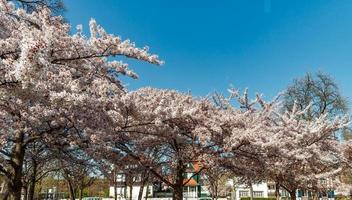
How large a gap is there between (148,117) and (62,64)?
3.19 metres

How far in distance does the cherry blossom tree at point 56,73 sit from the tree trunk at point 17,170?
1.47 metres

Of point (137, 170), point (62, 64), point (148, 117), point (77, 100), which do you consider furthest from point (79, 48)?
point (137, 170)

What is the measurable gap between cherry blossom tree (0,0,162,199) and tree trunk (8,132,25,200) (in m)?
1.47

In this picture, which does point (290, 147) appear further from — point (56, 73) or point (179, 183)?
point (56, 73)

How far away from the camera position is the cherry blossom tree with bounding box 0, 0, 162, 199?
5.25 meters

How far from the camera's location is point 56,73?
22.4 feet

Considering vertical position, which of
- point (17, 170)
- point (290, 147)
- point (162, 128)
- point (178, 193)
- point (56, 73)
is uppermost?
point (56, 73)

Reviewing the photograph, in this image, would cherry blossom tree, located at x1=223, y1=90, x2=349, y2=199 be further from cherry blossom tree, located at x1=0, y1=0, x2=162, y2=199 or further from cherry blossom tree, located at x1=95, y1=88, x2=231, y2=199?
cherry blossom tree, located at x1=0, y1=0, x2=162, y2=199

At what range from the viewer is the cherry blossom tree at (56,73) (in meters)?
5.25

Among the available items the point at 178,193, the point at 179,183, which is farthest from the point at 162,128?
the point at 178,193

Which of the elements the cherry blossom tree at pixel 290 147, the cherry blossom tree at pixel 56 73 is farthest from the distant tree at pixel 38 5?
the cherry blossom tree at pixel 290 147

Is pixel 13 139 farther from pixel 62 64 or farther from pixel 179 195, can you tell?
pixel 179 195

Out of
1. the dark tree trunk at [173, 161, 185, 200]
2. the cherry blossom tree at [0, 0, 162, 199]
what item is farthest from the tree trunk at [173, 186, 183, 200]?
the cherry blossom tree at [0, 0, 162, 199]

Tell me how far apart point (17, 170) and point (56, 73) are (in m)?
5.75
